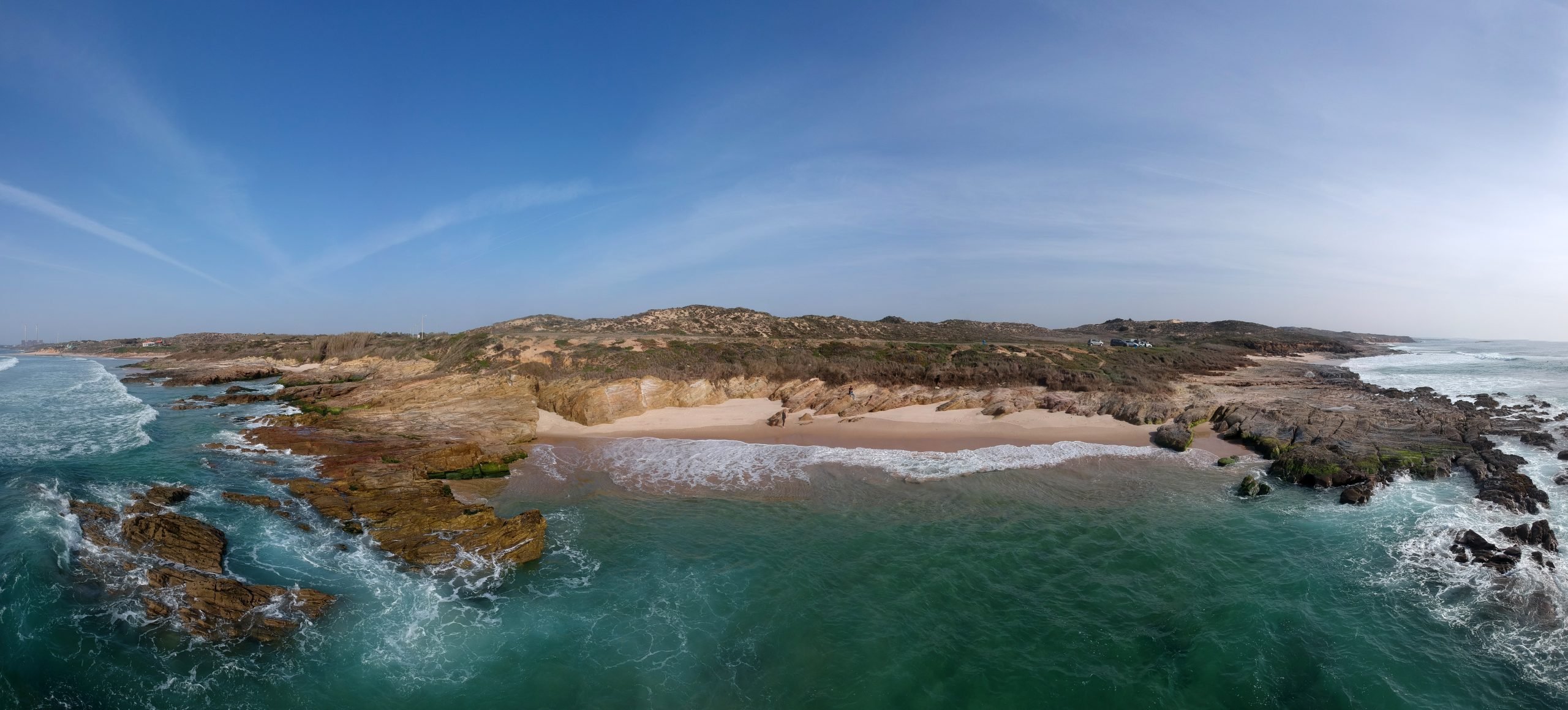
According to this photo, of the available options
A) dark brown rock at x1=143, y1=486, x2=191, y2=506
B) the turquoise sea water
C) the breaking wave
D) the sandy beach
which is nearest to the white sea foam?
the turquoise sea water

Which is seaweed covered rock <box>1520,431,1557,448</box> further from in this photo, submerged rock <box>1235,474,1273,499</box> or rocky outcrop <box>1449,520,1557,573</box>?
submerged rock <box>1235,474,1273,499</box>

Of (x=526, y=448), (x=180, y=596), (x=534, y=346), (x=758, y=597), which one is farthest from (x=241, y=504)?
(x=534, y=346)

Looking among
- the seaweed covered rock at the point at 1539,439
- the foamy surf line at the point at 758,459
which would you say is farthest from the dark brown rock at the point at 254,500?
the seaweed covered rock at the point at 1539,439

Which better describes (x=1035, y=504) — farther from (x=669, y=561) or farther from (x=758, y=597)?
(x=669, y=561)

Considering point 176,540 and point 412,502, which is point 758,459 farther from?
point 176,540

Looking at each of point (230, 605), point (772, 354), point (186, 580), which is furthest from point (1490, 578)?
point (772, 354)
